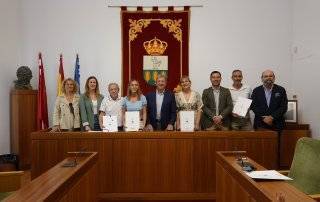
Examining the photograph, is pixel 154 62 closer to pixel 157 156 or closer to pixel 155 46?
pixel 155 46

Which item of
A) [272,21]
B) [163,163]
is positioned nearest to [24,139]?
[163,163]

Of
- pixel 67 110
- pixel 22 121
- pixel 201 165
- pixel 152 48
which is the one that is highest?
pixel 152 48

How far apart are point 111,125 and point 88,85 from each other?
751 millimetres

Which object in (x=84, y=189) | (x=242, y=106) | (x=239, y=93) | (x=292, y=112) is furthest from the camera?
(x=292, y=112)

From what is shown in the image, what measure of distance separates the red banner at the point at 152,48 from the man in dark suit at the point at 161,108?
1941 mm

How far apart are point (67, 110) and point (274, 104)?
280 cm

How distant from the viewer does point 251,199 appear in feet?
7.66

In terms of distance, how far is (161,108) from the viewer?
16.4 ft

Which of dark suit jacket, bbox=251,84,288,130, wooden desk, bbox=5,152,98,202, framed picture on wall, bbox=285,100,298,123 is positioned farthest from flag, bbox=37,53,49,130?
framed picture on wall, bbox=285,100,298,123

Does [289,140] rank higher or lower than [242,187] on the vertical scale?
lower

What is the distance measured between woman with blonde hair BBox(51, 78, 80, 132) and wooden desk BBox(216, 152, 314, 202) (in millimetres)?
2260

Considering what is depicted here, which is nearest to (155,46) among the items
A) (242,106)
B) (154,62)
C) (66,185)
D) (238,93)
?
(154,62)

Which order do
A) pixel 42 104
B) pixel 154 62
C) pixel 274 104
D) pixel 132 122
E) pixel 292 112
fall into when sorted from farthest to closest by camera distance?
1. pixel 154 62
2. pixel 42 104
3. pixel 292 112
4. pixel 274 104
5. pixel 132 122

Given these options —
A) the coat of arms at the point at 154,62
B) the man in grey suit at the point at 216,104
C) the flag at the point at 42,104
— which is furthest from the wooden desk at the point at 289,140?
the flag at the point at 42,104
